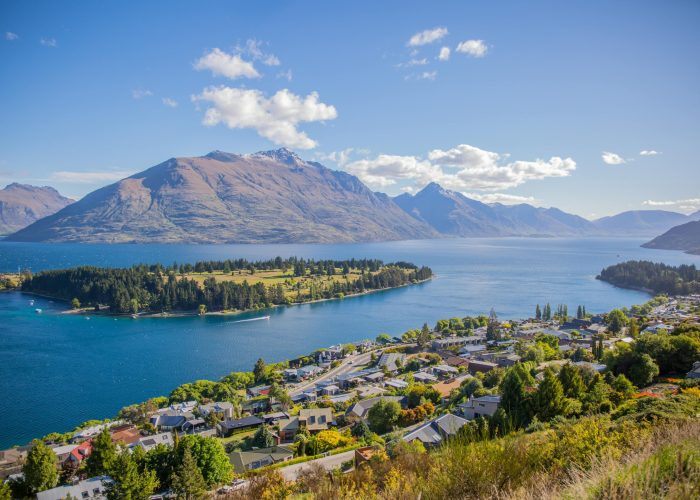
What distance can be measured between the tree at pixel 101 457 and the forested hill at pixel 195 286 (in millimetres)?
41685

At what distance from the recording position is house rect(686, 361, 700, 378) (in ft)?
50.8

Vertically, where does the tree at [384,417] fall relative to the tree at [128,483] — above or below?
below

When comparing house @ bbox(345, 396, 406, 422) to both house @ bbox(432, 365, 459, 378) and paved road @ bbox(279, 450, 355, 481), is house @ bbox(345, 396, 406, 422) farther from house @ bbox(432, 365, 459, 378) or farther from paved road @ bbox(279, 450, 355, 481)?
house @ bbox(432, 365, 459, 378)

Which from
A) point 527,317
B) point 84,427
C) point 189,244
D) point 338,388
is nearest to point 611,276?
point 527,317

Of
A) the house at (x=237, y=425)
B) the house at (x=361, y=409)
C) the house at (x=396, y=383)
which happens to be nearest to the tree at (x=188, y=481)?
the house at (x=237, y=425)

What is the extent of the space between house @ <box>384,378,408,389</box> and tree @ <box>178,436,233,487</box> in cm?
1410

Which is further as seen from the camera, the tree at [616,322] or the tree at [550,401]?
the tree at [616,322]

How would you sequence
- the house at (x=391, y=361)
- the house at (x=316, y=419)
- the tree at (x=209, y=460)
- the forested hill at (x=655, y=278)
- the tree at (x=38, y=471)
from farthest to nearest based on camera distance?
the forested hill at (x=655, y=278)
the house at (x=391, y=361)
the house at (x=316, y=419)
the tree at (x=38, y=471)
the tree at (x=209, y=460)

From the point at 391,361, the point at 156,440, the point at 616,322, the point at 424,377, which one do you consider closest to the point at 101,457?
the point at 156,440

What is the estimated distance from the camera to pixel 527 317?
50.1 meters

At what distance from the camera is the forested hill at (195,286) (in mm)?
55781

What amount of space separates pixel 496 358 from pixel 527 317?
2371 centimetres

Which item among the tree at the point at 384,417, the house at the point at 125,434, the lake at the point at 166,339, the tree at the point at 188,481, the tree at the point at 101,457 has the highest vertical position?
the tree at the point at 188,481

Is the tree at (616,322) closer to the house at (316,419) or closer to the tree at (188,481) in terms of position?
the house at (316,419)
